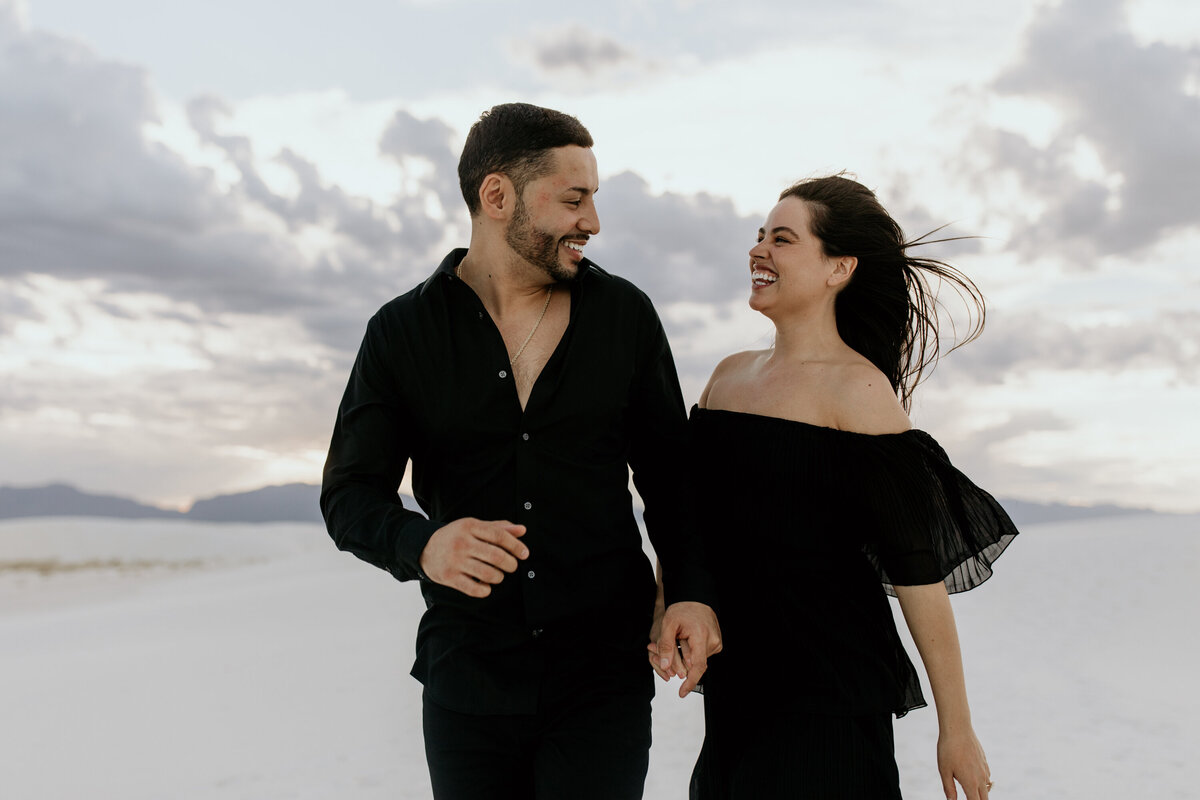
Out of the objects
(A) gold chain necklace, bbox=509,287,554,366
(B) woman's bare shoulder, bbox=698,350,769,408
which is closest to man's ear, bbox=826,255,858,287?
(B) woman's bare shoulder, bbox=698,350,769,408

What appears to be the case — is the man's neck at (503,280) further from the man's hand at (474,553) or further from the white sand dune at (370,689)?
the white sand dune at (370,689)

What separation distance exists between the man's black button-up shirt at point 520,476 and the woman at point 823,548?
0.55 feet

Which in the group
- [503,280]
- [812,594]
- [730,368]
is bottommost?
[812,594]

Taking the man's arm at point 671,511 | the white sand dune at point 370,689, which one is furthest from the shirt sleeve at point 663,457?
the white sand dune at point 370,689

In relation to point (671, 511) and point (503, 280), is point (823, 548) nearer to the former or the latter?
point (671, 511)

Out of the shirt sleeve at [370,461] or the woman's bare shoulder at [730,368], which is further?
the woman's bare shoulder at [730,368]

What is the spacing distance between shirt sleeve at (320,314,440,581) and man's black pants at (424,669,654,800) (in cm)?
46

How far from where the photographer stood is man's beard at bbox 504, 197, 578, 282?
271 cm

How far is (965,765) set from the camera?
2527mm

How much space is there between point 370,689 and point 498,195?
22.6ft

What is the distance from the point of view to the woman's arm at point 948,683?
8.29 ft

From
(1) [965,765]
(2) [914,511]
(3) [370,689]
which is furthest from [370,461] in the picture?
(3) [370,689]

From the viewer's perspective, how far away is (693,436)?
2.87 metres

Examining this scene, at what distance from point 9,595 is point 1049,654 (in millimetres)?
16378
